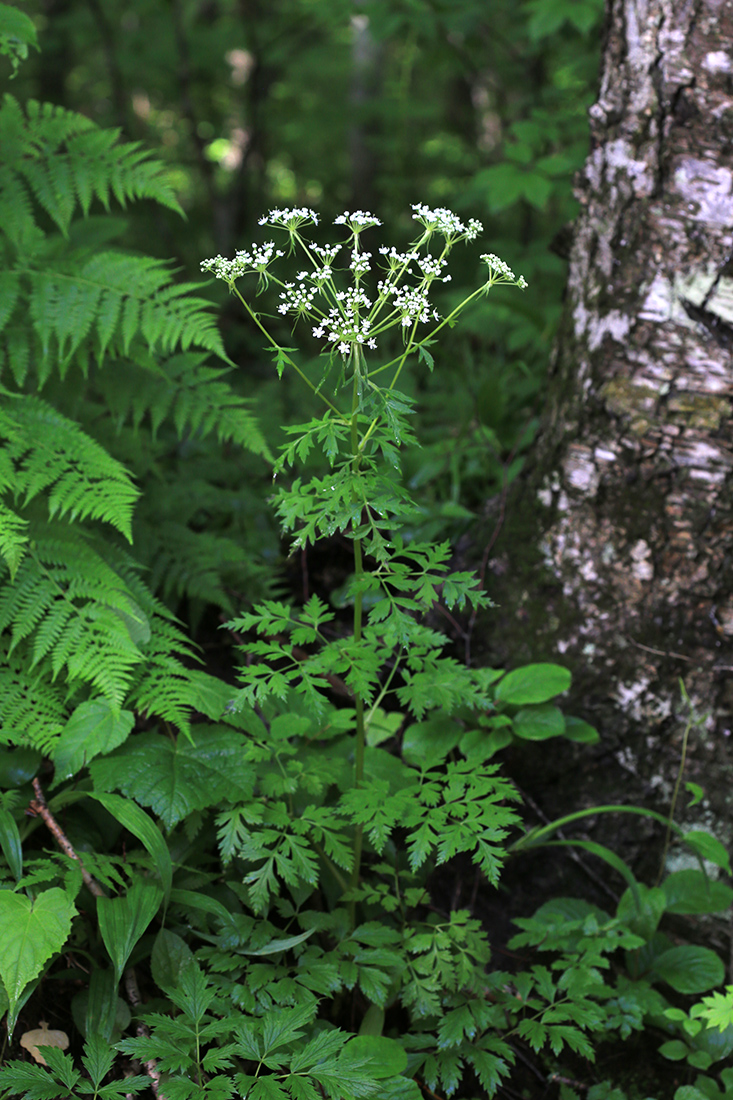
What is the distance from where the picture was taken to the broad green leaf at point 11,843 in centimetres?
146

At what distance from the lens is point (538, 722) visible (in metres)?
1.98

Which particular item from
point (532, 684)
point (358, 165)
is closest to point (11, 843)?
point (532, 684)

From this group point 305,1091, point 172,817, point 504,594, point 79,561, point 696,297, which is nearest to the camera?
point 305,1091

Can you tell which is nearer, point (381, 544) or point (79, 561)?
point (381, 544)

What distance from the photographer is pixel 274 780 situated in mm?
1584

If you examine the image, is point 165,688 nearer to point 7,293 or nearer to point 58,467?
point 58,467

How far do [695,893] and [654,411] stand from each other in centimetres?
124

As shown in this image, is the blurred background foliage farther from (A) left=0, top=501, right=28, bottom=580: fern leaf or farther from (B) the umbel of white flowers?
(B) the umbel of white flowers

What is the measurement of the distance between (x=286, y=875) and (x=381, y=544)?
2.16 feet

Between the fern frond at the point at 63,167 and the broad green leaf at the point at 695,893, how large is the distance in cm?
225

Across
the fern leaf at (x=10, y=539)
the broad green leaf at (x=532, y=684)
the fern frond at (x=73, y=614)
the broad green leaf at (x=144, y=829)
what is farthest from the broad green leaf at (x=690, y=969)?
the fern leaf at (x=10, y=539)

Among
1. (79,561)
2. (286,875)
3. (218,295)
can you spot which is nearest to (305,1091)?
(286,875)

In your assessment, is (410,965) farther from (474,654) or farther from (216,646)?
(216,646)

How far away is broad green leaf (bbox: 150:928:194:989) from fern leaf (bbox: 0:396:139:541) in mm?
857
